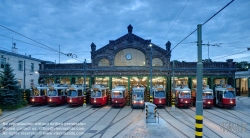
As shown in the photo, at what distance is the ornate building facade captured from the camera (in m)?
32.7

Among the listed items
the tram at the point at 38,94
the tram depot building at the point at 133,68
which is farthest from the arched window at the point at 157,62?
the tram at the point at 38,94

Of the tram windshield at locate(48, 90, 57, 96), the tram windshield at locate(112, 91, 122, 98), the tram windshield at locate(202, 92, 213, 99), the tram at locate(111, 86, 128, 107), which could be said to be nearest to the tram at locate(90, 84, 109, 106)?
the tram at locate(111, 86, 128, 107)

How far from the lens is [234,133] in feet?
44.7

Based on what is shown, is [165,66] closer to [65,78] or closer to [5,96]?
[65,78]

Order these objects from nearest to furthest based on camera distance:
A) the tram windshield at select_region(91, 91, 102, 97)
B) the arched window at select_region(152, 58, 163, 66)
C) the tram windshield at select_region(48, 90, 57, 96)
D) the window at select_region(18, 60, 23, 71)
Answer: the tram windshield at select_region(91, 91, 102, 97) → the tram windshield at select_region(48, 90, 57, 96) → the arched window at select_region(152, 58, 163, 66) → the window at select_region(18, 60, 23, 71)

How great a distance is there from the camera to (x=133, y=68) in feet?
111

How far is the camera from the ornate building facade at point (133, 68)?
32656mm

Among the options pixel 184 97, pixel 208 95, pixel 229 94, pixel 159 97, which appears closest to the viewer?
pixel 229 94

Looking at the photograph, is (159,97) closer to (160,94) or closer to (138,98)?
(160,94)

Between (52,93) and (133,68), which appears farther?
(133,68)

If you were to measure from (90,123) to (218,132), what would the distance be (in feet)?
33.8

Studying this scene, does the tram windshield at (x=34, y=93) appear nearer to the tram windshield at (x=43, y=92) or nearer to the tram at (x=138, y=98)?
the tram windshield at (x=43, y=92)

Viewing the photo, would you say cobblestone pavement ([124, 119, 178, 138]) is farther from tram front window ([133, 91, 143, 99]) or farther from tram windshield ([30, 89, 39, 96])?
tram windshield ([30, 89, 39, 96])

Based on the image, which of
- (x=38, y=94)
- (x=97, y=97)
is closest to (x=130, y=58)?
(x=97, y=97)
